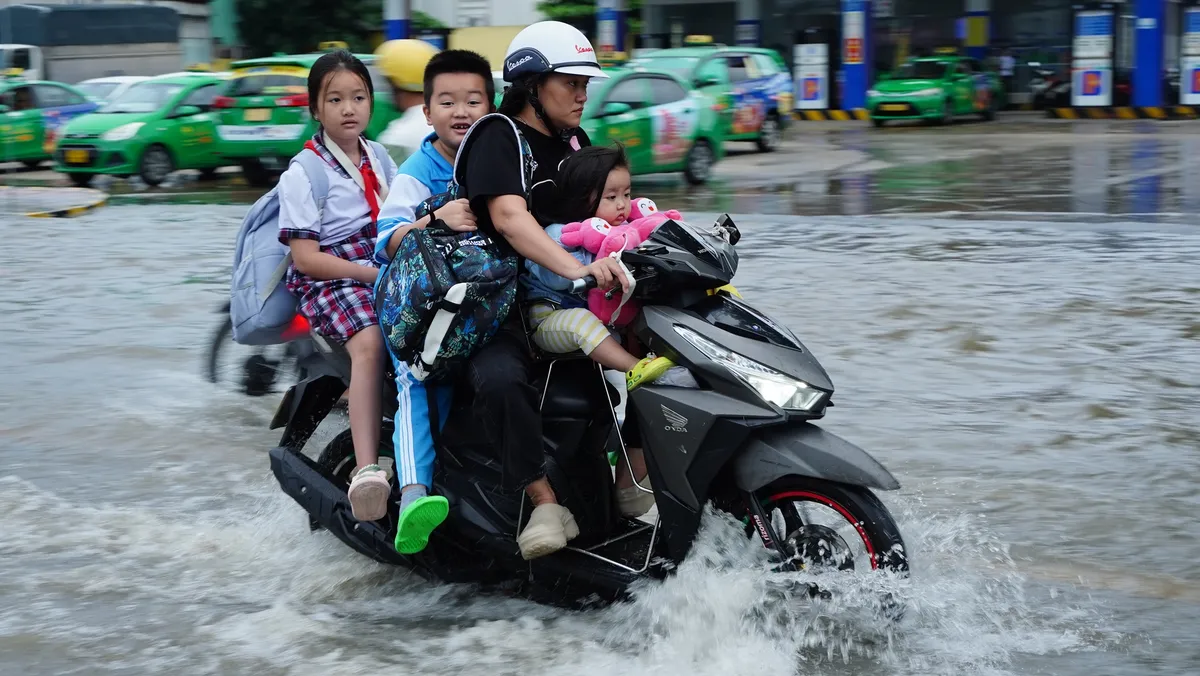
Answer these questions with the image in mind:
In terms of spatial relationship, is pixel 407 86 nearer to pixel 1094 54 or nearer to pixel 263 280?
pixel 263 280

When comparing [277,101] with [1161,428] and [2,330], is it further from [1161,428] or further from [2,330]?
[1161,428]

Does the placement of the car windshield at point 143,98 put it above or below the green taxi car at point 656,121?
above

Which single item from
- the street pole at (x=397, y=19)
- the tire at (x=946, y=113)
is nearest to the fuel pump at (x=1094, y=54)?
the tire at (x=946, y=113)

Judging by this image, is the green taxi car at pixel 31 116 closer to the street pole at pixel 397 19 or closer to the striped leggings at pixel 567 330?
the street pole at pixel 397 19

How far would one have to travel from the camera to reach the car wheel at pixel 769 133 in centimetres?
2258

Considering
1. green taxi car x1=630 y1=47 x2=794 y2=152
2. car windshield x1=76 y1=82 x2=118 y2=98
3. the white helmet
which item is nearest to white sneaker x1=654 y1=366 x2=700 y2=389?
the white helmet

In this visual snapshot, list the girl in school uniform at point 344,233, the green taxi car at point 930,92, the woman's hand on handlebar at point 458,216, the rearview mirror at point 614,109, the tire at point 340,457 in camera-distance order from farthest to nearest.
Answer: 1. the green taxi car at point 930,92
2. the rearview mirror at point 614,109
3. the tire at point 340,457
4. the girl in school uniform at point 344,233
5. the woman's hand on handlebar at point 458,216

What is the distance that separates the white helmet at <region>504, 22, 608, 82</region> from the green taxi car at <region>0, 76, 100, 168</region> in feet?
67.7

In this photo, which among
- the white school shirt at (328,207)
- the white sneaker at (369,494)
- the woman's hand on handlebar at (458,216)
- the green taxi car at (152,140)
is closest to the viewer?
the woman's hand on handlebar at (458,216)

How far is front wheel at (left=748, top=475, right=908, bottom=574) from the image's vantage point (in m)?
3.66

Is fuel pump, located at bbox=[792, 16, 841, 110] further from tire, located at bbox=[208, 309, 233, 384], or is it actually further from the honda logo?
the honda logo

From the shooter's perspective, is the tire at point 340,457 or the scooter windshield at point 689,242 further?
the tire at point 340,457

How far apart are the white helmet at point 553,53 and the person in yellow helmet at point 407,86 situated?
123 inches

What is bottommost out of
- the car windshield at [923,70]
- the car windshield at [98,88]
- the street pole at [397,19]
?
the car windshield at [98,88]
